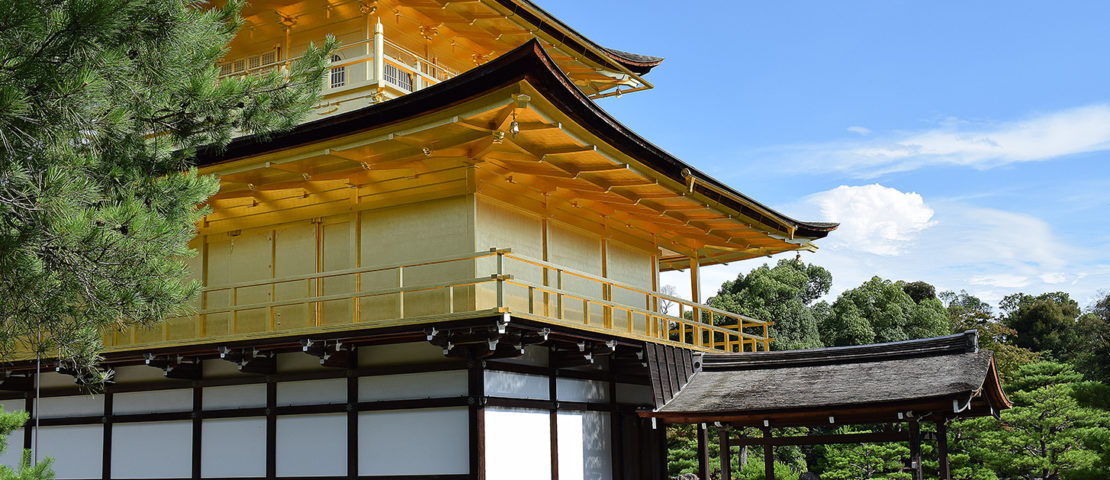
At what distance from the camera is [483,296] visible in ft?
45.9

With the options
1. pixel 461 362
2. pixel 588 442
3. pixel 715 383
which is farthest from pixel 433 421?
pixel 715 383

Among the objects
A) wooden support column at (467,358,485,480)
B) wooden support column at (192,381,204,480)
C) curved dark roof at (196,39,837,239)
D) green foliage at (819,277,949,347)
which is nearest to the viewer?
curved dark roof at (196,39,837,239)

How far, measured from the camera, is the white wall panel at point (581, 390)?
50.7 feet

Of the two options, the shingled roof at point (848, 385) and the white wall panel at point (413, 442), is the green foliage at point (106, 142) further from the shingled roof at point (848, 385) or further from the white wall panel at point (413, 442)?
the shingled roof at point (848, 385)

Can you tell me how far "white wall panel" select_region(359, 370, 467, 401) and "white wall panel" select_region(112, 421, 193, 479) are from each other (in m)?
3.70

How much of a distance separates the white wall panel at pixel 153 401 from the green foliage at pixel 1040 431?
18.7m

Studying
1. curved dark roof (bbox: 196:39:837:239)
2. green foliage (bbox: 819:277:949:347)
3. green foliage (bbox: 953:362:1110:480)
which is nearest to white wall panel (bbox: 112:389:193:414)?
curved dark roof (bbox: 196:39:837:239)

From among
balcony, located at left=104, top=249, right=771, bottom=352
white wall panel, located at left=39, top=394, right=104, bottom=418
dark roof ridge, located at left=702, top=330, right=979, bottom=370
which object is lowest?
white wall panel, located at left=39, top=394, right=104, bottom=418

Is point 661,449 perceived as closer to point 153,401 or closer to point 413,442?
point 413,442

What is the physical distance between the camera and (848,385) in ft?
48.1

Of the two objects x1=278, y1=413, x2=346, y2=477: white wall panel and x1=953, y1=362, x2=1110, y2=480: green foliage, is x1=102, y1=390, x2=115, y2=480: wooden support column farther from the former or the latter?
x1=953, y1=362, x2=1110, y2=480: green foliage

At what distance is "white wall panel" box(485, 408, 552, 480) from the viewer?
13.4 metres

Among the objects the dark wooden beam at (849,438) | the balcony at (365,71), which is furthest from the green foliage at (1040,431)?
the balcony at (365,71)

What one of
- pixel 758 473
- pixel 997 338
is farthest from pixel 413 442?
pixel 997 338
